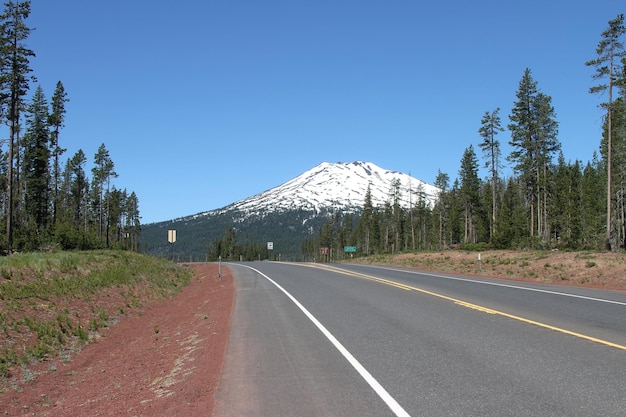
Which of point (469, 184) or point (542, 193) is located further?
point (469, 184)

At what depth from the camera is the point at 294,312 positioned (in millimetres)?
13328

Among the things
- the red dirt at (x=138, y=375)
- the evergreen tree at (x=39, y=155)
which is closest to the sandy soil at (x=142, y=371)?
the red dirt at (x=138, y=375)

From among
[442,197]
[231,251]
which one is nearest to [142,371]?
[442,197]

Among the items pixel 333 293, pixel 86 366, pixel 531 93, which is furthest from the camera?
pixel 531 93

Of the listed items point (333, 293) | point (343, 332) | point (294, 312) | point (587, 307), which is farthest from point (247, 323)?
point (587, 307)

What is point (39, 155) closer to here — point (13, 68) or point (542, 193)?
point (13, 68)

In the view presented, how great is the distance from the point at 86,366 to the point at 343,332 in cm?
643

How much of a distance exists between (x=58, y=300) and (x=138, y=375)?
8.82m

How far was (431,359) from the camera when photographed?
7.39 meters

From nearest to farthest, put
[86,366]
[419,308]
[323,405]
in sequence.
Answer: [323,405], [86,366], [419,308]

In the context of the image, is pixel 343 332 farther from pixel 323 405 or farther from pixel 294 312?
pixel 323 405

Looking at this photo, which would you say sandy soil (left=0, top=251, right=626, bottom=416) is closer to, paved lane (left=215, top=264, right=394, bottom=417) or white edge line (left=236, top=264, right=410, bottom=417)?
paved lane (left=215, top=264, right=394, bottom=417)

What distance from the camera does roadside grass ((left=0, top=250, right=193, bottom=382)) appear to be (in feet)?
40.5

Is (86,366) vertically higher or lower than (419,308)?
lower
